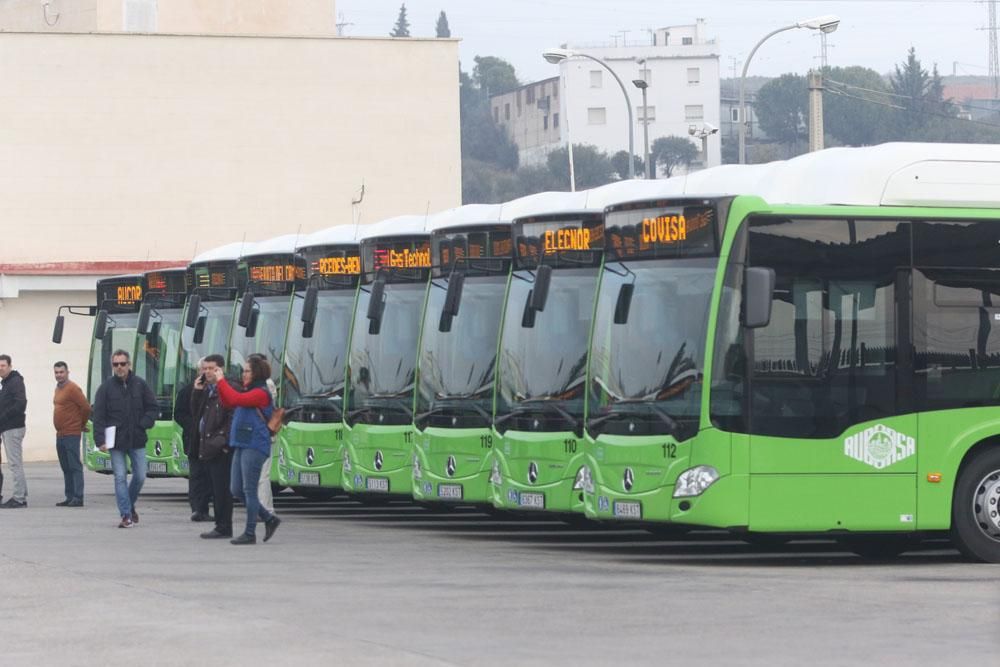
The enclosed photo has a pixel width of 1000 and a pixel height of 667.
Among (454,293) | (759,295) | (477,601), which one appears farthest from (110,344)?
(477,601)

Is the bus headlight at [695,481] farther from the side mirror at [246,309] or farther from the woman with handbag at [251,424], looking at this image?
the side mirror at [246,309]

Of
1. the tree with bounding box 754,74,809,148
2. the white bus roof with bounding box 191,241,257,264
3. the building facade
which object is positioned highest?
the tree with bounding box 754,74,809,148

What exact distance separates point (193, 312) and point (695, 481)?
12.0 meters

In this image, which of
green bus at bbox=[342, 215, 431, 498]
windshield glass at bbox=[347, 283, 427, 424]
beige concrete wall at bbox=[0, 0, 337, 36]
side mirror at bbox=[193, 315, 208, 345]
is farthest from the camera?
beige concrete wall at bbox=[0, 0, 337, 36]

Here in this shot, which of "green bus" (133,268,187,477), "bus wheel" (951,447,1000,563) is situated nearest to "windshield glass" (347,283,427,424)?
"green bus" (133,268,187,477)

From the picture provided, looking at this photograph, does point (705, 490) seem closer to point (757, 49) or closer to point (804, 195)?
point (804, 195)

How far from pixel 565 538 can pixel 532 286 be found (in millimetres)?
2655

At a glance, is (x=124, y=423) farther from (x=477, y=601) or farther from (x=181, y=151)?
(x=181, y=151)

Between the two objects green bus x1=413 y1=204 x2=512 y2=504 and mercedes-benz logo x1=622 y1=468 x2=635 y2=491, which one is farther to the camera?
green bus x1=413 y1=204 x2=512 y2=504

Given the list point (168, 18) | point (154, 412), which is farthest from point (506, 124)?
point (154, 412)

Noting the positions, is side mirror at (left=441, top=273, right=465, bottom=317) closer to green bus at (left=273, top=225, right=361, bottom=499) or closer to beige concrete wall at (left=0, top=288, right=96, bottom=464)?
green bus at (left=273, top=225, right=361, bottom=499)

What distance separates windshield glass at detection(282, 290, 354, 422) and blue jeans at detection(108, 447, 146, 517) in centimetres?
203

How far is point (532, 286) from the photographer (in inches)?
732

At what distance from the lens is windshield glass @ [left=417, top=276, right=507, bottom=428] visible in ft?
64.6
